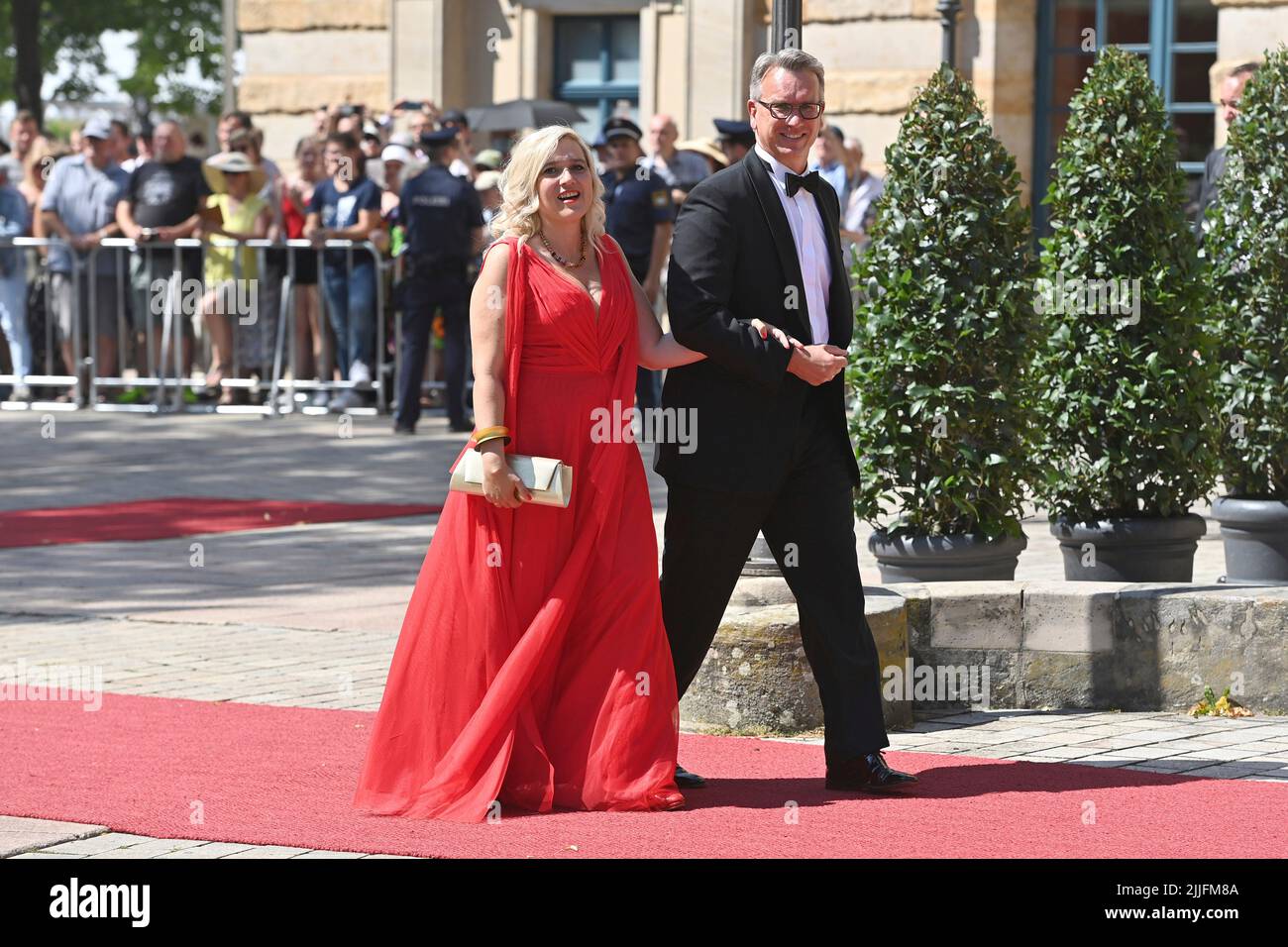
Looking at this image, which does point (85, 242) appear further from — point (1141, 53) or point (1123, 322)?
point (1123, 322)

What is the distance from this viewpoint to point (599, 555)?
6.47 m

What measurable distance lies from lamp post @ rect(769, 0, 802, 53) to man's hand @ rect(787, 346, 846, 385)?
1.51 meters

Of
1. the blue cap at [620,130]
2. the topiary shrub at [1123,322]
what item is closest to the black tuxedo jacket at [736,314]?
the topiary shrub at [1123,322]

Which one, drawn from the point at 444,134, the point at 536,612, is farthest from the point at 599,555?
the point at 444,134

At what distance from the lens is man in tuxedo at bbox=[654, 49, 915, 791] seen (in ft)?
21.2

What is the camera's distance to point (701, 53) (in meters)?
20.9

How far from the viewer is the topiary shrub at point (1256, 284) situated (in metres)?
9.34

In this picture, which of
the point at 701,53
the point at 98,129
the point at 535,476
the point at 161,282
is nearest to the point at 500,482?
the point at 535,476

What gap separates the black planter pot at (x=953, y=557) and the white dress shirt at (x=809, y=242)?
216 cm

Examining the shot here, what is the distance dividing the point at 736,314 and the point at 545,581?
93 centimetres

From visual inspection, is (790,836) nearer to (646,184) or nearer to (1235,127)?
(1235,127)

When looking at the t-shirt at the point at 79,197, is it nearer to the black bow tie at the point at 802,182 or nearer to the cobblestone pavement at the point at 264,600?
the cobblestone pavement at the point at 264,600
